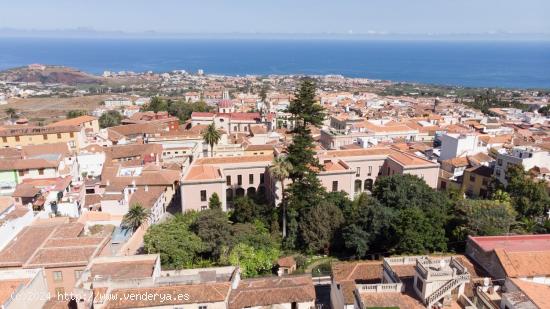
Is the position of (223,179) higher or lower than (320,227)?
higher

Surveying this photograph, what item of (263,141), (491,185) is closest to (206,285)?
(491,185)

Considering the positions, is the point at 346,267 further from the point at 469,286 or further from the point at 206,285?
the point at 206,285

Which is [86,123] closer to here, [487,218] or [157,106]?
[157,106]

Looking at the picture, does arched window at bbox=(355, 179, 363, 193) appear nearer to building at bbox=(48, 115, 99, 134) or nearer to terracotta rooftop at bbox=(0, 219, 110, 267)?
terracotta rooftop at bbox=(0, 219, 110, 267)

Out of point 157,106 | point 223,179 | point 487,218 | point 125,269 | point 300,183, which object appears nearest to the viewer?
point 125,269

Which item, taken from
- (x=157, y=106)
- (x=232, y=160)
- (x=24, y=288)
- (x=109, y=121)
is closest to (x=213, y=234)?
(x=24, y=288)
